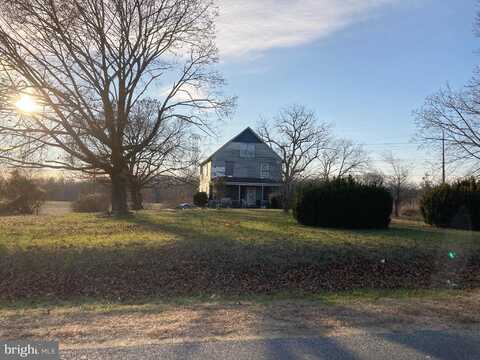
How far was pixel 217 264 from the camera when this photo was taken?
34.2 feet

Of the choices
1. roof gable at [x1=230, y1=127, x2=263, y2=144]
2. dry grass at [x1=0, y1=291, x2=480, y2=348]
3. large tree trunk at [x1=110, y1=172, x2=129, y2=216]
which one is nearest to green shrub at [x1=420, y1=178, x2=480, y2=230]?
dry grass at [x1=0, y1=291, x2=480, y2=348]

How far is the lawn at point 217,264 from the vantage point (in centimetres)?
931

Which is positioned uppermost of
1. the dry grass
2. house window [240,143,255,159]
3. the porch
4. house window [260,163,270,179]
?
house window [240,143,255,159]

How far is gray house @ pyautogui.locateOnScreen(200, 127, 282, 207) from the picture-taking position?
159 feet

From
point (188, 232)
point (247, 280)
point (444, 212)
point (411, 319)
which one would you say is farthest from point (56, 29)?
point (444, 212)

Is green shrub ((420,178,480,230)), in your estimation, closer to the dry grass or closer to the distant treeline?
the dry grass

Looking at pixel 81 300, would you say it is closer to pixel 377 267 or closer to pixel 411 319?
pixel 411 319

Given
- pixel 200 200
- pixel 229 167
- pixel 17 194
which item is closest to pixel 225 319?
pixel 17 194

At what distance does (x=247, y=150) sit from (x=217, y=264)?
40.3 metres

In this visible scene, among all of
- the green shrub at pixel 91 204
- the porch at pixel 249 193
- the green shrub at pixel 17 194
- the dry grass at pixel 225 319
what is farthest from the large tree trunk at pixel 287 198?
the dry grass at pixel 225 319

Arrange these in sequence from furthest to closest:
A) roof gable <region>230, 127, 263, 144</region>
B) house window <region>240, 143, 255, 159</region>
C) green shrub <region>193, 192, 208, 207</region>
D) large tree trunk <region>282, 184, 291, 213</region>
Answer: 1. roof gable <region>230, 127, 263, 144</region>
2. house window <region>240, 143, 255, 159</region>
3. green shrub <region>193, 192, 208, 207</region>
4. large tree trunk <region>282, 184, 291, 213</region>

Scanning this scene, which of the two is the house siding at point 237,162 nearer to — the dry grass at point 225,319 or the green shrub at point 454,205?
the green shrub at point 454,205

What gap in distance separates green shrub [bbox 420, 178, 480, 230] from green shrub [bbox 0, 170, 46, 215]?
28103 millimetres

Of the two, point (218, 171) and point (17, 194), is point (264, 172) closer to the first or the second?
point (218, 171)
